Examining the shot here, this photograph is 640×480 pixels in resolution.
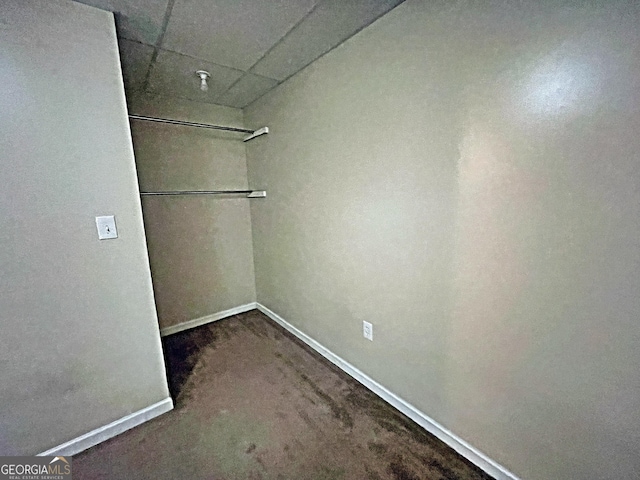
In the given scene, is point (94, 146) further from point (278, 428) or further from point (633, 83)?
point (633, 83)

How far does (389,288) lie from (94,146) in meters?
1.72

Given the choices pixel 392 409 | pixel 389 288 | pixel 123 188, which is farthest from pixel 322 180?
pixel 392 409

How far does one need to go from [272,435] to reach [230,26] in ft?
7.33

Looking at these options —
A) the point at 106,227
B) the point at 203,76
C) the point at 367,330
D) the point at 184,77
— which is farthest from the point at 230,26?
the point at 367,330

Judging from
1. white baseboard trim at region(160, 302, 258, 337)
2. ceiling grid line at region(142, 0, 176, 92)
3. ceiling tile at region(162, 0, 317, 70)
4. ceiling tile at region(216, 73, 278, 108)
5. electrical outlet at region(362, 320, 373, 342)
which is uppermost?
A: ceiling tile at region(216, 73, 278, 108)

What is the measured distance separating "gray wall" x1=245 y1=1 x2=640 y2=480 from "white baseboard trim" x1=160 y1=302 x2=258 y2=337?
1.63m

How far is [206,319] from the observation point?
2.87m

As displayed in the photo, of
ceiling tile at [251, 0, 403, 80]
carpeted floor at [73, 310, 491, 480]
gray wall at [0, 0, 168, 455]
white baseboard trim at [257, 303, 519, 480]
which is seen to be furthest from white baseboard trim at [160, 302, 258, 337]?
ceiling tile at [251, 0, 403, 80]

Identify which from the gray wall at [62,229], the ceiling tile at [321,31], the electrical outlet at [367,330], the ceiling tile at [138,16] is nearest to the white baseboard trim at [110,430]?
the gray wall at [62,229]

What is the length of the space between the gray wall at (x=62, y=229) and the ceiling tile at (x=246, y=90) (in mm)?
956

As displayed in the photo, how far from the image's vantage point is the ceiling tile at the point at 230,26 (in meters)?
1.31

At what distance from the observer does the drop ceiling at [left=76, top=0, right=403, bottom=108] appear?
4.33ft

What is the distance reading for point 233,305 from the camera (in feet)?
9.96

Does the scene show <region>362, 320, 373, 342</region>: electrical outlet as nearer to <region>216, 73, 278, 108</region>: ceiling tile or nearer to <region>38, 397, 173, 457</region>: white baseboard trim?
<region>38, 397, 173, 457</region>: white baseboard trim
